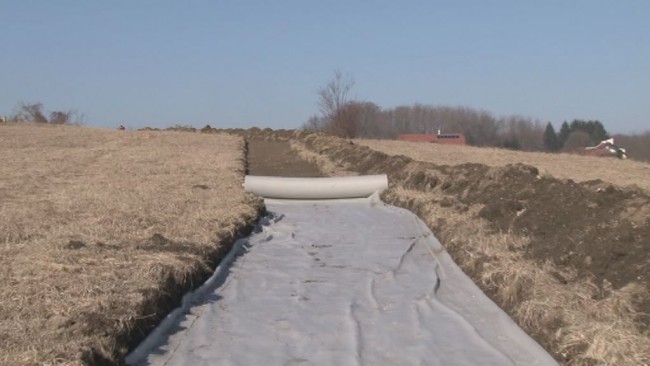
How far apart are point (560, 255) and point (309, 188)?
318 inches

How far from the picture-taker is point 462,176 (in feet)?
47.9

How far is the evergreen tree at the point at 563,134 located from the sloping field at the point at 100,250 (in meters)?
102

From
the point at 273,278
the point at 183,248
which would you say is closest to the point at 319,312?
the point at 273,278

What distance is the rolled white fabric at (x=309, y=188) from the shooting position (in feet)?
48.5

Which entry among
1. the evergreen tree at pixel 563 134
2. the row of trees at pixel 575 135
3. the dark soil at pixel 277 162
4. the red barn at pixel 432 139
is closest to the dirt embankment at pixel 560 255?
the dark soil at pixel 277 162

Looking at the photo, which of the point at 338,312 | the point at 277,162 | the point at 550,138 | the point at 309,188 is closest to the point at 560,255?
the point at 338,312

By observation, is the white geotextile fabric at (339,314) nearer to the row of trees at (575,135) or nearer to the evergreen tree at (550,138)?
the row of trees at (575,135)

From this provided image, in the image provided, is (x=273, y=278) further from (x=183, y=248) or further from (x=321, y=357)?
(x=321, y=357)

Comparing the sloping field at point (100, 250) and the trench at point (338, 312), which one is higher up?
the sloping field at point (100, 250)

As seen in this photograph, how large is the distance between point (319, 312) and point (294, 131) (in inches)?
1398

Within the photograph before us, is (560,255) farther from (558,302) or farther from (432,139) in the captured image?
(432,139)

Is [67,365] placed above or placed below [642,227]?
below

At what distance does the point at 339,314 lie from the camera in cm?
617

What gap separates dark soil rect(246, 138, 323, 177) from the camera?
2167 centimetres
